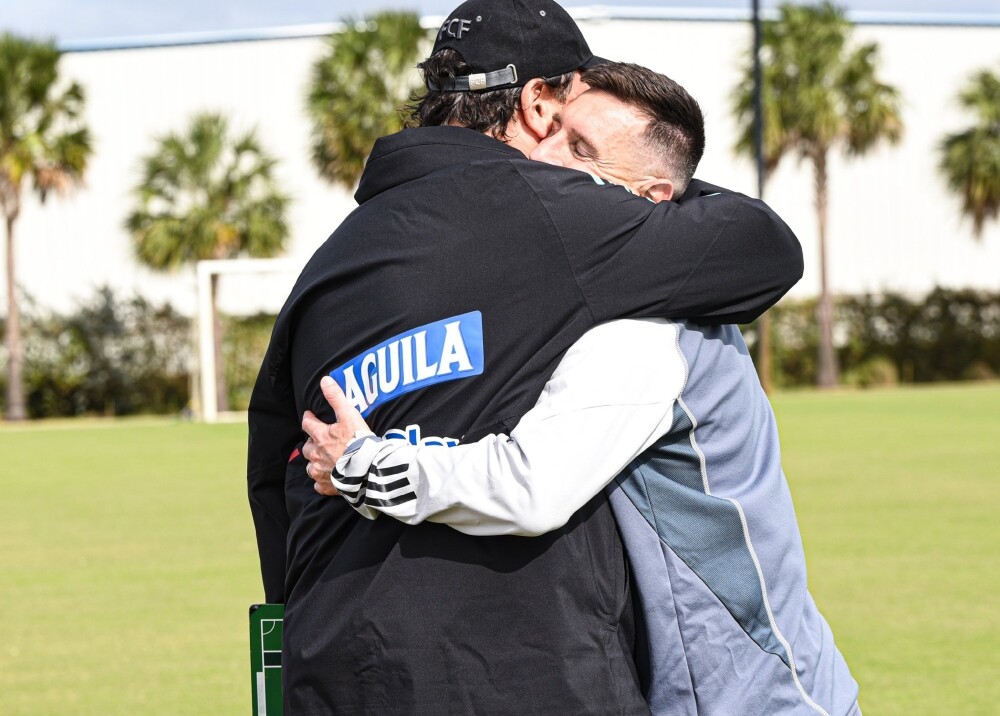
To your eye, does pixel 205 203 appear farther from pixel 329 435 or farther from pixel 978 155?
pixel 329 435

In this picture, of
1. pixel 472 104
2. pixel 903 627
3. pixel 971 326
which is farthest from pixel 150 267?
pixel 472 104

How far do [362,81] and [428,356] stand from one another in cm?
3455

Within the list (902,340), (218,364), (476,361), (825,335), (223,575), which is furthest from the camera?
(902,340)

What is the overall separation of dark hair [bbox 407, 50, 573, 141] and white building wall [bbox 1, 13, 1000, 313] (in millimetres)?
34720

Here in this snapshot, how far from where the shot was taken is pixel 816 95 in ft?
122

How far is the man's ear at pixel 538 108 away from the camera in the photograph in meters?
2.22

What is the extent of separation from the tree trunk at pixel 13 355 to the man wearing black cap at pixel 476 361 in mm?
31807

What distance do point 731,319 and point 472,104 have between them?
0.55 meters

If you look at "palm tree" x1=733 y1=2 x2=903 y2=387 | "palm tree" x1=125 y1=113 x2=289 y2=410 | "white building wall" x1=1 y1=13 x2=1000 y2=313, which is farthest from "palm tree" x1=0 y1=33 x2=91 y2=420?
"palm tree" x1=733 y1=2 x2=903 y2=387

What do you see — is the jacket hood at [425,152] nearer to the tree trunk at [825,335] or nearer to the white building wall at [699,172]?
the tree trunk at [825,335]

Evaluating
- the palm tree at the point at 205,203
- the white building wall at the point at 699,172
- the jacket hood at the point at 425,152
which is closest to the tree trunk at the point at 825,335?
the white building wall at the point at 699,172

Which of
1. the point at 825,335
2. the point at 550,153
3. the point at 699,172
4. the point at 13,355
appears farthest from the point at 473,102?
the point at 699,172

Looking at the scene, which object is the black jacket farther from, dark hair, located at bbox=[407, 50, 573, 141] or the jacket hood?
dark hair, located at bbox=[407, 50, 573, 141]

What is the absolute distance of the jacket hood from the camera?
2.10 meters
